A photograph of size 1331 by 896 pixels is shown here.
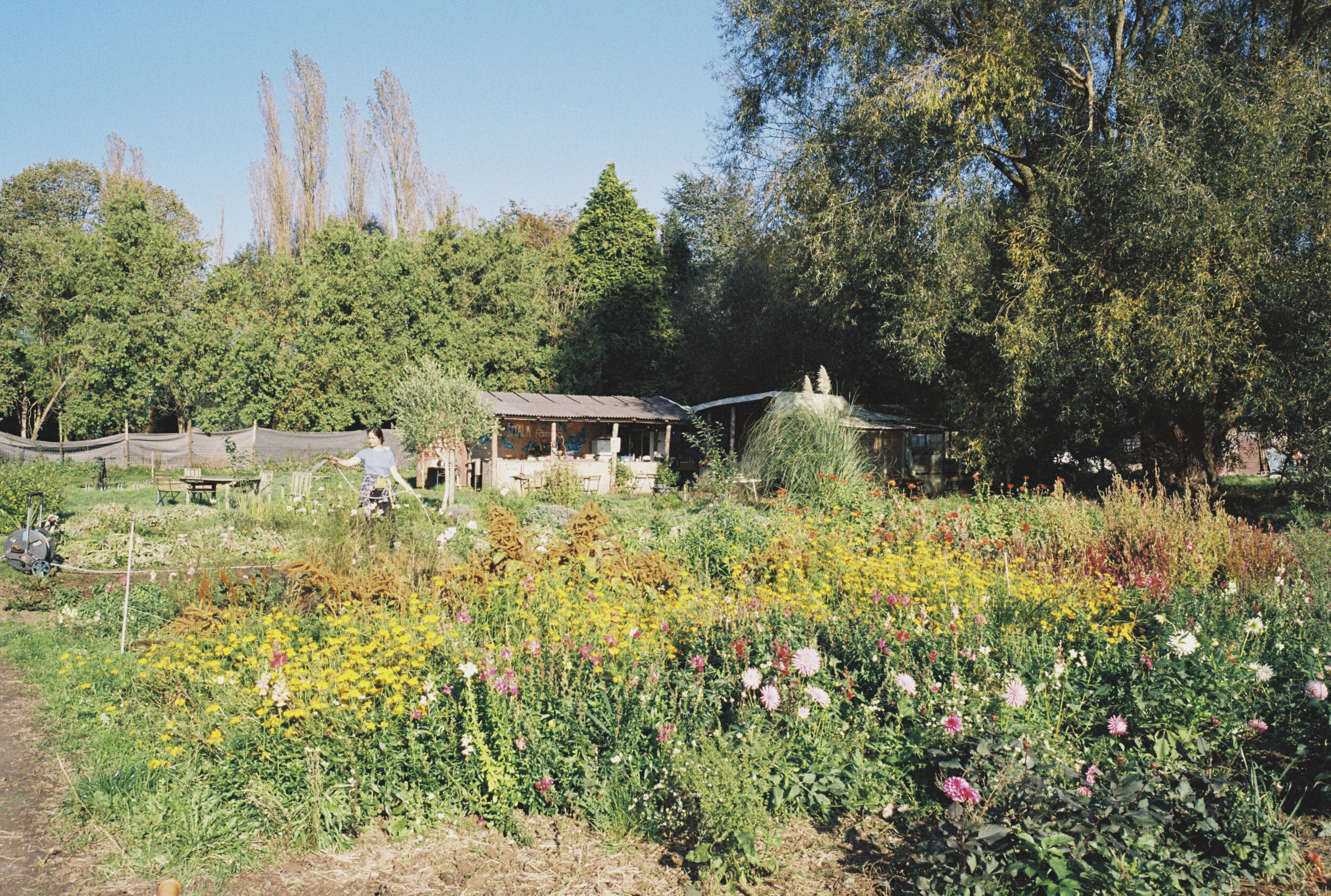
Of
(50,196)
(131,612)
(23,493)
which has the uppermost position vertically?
(50,196)

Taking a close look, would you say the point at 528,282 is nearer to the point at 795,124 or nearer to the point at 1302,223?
the point at 795,124

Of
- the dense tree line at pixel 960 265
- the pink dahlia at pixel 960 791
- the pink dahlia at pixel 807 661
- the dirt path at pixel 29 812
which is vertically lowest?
the dirt path at pixel 29 812

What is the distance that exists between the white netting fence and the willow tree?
48.2 feet

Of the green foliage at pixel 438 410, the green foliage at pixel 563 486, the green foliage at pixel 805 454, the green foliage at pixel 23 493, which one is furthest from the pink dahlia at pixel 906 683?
the green foliage at pixel 438 410

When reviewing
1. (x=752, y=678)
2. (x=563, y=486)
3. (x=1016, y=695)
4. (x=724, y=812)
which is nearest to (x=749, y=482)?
(x=563, y=486)

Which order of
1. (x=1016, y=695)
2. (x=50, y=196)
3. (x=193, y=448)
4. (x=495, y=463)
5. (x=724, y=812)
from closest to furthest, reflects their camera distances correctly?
(x=724, y=812) < (x=1016, y=695) < (x=495, y=463) < (x=193, y=448) < (x=50, y=196)

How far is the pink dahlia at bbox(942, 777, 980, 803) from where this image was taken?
2.68 m

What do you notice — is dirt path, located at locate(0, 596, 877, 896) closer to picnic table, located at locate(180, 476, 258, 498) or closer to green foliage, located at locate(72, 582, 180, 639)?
green foliage, located at locate(72, 582, 180, 639)

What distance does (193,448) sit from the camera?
24.0 metres

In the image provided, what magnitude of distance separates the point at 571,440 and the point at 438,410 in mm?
8006

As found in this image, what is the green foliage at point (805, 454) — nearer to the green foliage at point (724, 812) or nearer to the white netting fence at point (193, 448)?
the green foliage at point (724, 812)

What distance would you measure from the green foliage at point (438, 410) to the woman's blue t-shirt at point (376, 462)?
7564 mm

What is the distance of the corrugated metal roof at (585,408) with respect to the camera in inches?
864

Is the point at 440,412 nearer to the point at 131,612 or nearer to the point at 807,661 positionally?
the point at 131,612
